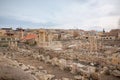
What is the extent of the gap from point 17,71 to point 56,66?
423 inches

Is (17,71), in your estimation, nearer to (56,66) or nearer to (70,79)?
(70,79)

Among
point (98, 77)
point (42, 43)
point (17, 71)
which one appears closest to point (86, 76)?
point (98, 77)

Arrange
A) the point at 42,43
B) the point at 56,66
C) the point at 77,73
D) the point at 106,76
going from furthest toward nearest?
the point at 42,43 < the point at 56,66 < the point at 77,73 < the point at 106,76

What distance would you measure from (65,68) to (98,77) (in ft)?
12.9

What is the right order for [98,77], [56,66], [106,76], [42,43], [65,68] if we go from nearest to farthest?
[98,77]
[106,76]
[65,68]
[56,66]
[42,43]

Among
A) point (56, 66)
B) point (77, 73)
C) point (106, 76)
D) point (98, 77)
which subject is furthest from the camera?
point (56, 66)

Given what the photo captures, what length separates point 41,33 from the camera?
39.8m

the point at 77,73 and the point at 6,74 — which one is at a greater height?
the point at 6,74

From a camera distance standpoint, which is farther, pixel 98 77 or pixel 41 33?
pixel 41 33

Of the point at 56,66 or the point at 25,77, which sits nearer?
the point at 25,77

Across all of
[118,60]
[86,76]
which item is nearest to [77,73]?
[86,76]

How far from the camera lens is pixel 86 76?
12172 millimetres

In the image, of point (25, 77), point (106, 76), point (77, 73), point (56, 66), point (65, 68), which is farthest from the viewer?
point (56, 66)

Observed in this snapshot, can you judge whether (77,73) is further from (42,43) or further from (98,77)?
(42,43)
